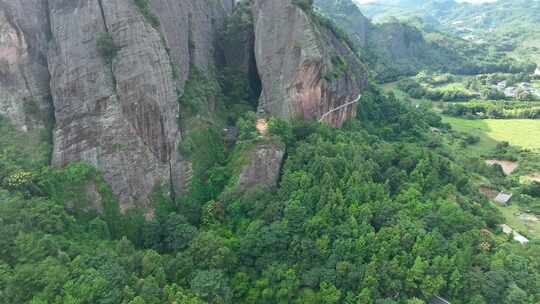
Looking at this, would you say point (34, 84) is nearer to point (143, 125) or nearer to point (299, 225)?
point (143, 125)

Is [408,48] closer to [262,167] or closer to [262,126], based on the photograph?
[262,126]

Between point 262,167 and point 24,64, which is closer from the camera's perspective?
point 24,64

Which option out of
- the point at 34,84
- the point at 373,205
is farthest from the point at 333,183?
the point at 34,84

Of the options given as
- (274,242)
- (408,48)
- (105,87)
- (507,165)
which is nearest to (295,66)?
(105,87)

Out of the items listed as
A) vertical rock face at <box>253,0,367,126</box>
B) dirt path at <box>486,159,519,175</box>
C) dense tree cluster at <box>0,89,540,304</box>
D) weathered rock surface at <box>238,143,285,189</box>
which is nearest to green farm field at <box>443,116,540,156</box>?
dirt path at <box>486,159,519,175</box>

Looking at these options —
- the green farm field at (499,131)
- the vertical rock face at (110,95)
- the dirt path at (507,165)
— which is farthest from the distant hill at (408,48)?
the vertical rock face at (110,95)

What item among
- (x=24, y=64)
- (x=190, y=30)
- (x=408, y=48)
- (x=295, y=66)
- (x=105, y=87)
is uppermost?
(x=190, y=30)
